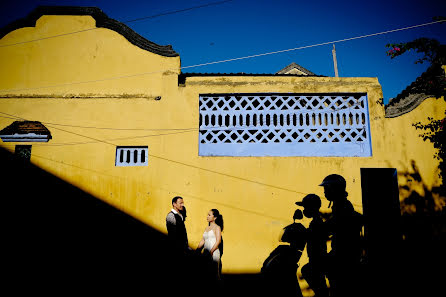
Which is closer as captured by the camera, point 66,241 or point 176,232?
point 176,232

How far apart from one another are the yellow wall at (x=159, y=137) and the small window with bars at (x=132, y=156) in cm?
11

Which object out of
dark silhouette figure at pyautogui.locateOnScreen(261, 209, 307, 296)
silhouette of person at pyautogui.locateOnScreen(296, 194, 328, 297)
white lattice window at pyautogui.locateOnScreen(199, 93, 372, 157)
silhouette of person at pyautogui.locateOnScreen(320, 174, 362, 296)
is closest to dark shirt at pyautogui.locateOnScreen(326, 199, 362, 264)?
silhouette of person at pyautogui.locateOnScreen(320, 174, 362, 296)

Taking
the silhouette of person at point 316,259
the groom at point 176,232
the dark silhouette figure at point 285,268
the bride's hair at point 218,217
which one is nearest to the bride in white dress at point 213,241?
the bride's hair at point 218,217

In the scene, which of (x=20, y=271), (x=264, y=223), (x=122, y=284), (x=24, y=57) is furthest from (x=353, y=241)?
(x=24, y=57)

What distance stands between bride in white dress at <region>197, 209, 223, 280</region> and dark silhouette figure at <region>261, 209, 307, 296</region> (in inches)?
84.5

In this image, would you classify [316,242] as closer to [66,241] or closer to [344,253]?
[344,253]

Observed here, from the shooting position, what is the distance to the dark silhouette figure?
2805 millimetres

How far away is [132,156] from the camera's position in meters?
5.96

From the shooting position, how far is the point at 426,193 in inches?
227

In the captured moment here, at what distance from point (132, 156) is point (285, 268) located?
4.05 metres

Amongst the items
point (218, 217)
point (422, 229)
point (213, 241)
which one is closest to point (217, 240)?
point (213, 241)

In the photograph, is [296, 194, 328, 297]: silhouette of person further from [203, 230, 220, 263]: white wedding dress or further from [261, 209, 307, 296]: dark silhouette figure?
[203, 230, 220, 263]: white wedding dress

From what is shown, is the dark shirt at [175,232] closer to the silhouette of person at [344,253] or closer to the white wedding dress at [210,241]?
the white wedding dress at [210,241]

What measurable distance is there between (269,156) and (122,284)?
143 inches
